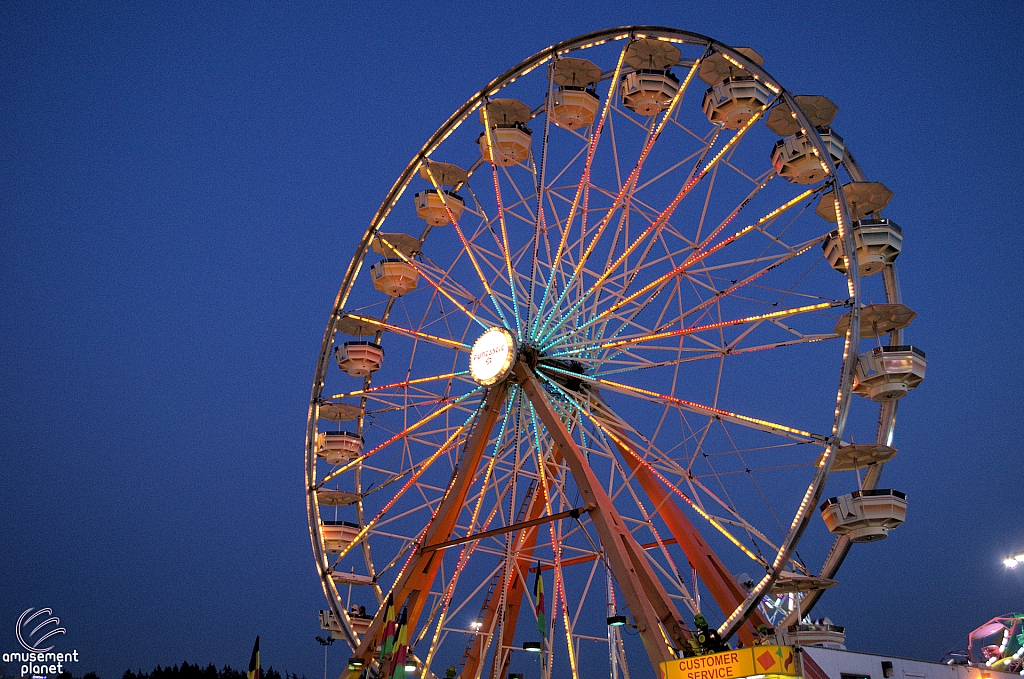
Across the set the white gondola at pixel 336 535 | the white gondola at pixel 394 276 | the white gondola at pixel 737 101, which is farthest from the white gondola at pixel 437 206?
the white gondola at pixel 336 535

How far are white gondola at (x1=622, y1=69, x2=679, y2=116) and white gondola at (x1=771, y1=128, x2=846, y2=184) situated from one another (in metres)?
2.54

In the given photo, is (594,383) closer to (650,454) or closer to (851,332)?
(650,454)

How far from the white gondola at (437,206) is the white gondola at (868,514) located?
10.8 m

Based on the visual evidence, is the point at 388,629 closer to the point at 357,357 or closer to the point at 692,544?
the point at 692,544

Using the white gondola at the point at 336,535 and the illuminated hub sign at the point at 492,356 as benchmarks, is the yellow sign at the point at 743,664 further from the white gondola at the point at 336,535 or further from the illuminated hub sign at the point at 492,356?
the white gondola at the point at 336,535

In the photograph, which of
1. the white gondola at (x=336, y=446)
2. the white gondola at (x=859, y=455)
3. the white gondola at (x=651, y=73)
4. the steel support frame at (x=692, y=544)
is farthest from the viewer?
the white gondola at (x=336, y=446)

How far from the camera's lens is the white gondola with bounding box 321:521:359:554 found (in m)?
19.9

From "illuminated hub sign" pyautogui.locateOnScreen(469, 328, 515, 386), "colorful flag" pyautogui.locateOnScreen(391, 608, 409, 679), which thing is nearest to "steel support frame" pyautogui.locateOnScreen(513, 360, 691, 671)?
"illuminated hub sign" pyautogui.locateOnScreen(469, 328, 515, 386)

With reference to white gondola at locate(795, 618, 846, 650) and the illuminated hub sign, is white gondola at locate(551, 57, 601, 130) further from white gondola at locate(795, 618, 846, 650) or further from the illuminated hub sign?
white gondola at locate(795, 618, 846, 650)

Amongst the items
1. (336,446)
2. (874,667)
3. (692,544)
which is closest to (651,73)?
(692,544)

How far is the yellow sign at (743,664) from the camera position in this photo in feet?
39.9

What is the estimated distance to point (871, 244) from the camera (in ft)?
56.3

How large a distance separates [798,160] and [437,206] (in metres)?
8.62

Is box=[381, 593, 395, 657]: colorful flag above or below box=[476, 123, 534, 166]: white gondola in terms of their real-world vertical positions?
below
